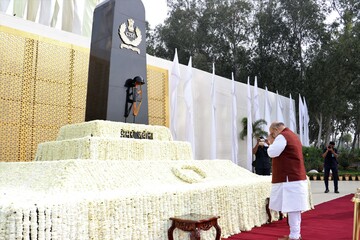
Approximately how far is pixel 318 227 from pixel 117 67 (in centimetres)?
353

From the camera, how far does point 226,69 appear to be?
988 inches

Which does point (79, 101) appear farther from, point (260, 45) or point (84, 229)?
point (260, 45)

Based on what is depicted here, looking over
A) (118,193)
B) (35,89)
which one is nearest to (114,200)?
(118,193)

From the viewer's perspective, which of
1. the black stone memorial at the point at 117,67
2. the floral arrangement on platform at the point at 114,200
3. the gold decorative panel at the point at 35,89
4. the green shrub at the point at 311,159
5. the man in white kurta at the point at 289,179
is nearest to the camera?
the floral arrangement on platform at the point at 114,200

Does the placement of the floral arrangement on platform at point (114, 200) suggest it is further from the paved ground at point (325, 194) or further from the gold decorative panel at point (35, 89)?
the gold decorative panel at point (35, 89)

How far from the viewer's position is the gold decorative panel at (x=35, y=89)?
7703 millimetres

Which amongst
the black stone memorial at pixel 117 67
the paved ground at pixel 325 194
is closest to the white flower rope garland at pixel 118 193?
the black stone memorial at pixel 117 67

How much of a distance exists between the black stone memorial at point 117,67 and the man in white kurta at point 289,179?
2.51 m

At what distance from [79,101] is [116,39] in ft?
12.4

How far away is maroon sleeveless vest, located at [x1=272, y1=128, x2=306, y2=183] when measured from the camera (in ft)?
12.2

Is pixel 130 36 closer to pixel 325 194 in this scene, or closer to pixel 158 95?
pixel 158 95

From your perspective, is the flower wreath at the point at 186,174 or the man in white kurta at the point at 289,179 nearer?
the man in white kurta at the point at 289,179

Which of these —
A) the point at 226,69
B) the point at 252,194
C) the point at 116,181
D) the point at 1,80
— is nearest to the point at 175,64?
the point at 1,80

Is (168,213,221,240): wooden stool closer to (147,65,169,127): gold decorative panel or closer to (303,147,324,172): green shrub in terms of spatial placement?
(147,65,169,127): gold decorative panel
